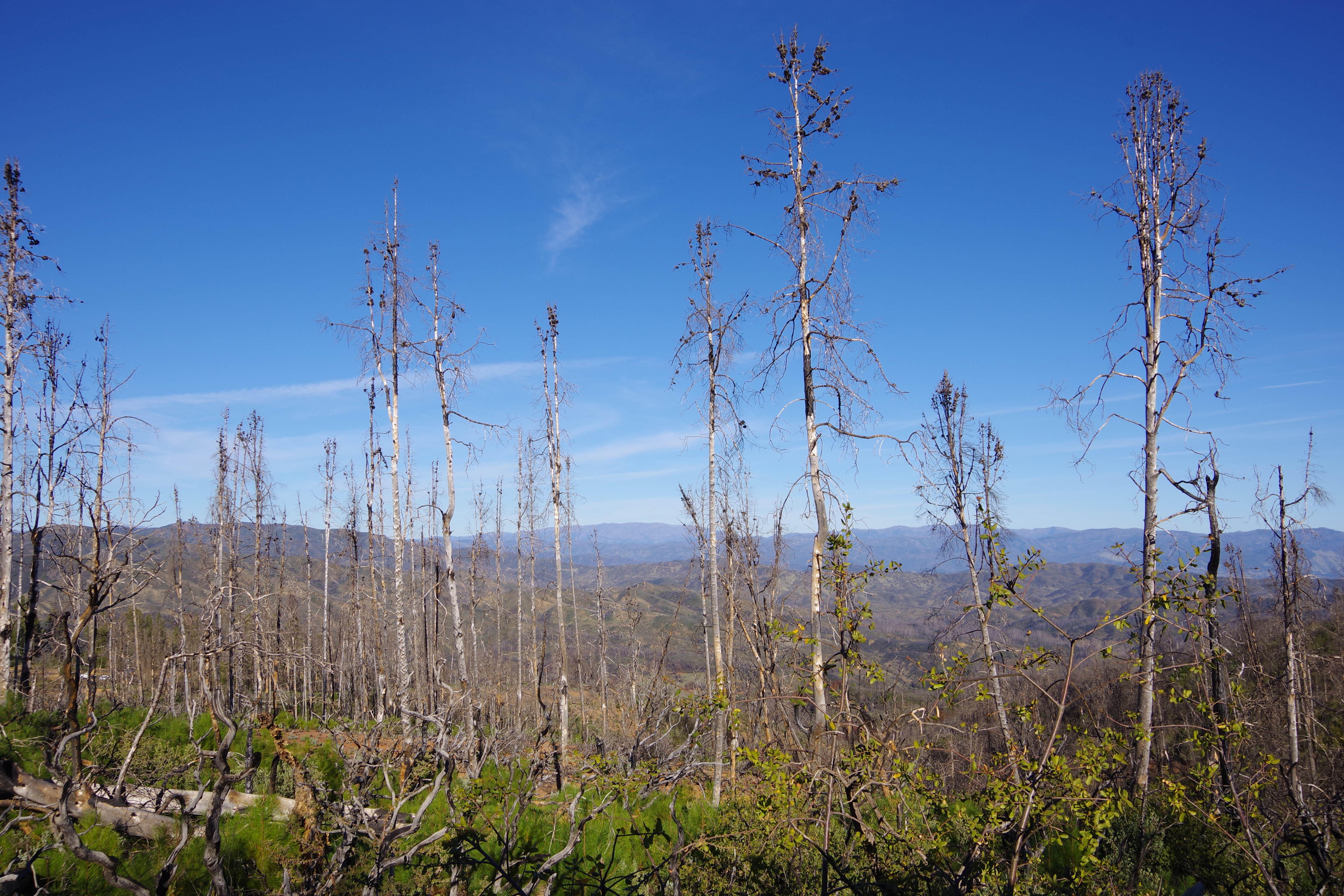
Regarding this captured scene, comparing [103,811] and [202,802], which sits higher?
[103,811]

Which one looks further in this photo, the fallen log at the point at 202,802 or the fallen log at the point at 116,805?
the fallen log at the point at 202,802

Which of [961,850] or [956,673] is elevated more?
[956,673]

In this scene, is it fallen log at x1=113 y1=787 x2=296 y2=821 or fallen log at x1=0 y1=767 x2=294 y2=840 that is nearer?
fallen log at x1=0 y1=767 x2=294 y2=840

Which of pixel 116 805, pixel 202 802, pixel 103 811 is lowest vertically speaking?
pixel 202 802

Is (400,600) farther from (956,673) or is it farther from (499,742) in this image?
(956,673)

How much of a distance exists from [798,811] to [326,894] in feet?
9.93

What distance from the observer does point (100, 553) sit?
21.4 ft

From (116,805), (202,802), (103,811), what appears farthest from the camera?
(202,802)

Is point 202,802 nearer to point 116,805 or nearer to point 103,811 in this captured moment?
point 103,811

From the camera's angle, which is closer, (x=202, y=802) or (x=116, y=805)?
(x=116, y=805)

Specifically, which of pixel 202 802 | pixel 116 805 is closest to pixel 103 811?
pixel 116 805

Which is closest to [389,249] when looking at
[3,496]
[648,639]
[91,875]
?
[3,496]

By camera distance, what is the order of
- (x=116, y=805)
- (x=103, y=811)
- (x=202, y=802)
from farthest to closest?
(x=202, y=802) → (x=103, y=811) → (x=116, y=805)

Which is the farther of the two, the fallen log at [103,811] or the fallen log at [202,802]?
the fallen log at [202,802]
